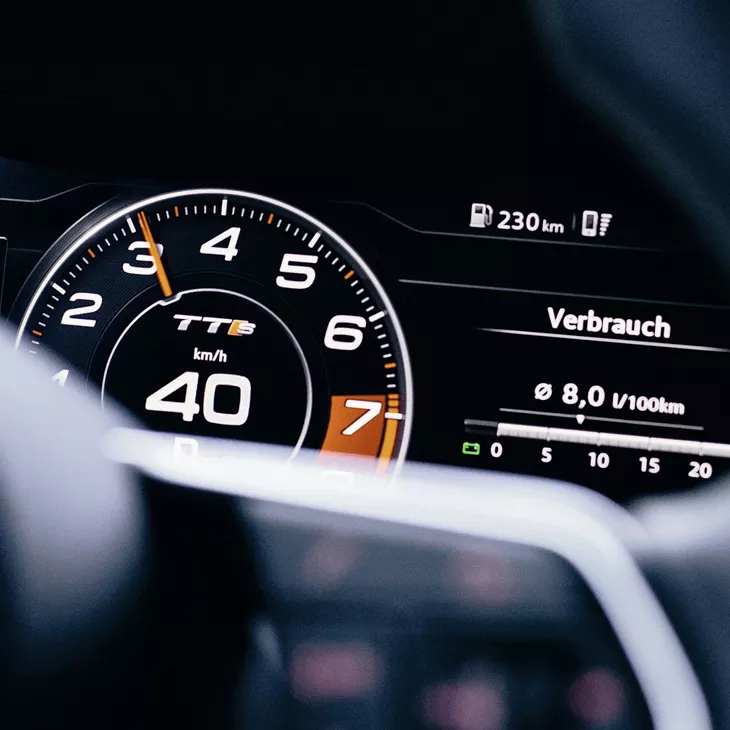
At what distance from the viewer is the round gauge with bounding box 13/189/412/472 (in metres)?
1.50

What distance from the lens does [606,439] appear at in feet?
4.86

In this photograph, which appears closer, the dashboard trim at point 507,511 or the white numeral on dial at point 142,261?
the dashboard trim at point 507,511

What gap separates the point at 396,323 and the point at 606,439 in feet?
1.07

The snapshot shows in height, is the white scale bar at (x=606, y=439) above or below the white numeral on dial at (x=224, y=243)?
below

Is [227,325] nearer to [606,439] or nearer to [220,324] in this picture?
[220,324]

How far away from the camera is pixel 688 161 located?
1006 millimetres

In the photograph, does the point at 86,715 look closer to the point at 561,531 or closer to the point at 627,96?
the point at 561,531

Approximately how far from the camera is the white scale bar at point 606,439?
1.48 meters

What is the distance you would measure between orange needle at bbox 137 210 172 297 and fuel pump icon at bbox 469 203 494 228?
0.43 m

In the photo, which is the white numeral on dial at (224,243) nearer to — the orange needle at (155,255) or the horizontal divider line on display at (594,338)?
the orange needle at (155,255)

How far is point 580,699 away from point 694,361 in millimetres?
475

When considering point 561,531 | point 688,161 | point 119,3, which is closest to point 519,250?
point 561,531

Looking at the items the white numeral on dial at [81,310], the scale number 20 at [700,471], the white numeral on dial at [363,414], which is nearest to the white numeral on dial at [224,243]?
the white numeral on dial at [81,310]

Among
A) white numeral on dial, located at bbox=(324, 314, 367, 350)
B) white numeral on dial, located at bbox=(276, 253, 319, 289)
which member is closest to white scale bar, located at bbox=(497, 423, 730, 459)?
white numeral on dial, located at bbox=(324, 314, 367, 350)
